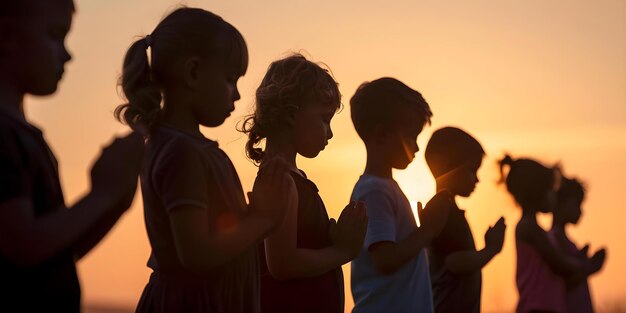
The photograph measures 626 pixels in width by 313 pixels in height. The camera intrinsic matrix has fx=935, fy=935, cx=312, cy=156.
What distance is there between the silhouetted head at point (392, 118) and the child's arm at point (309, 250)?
1.00m

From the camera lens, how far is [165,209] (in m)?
3.15

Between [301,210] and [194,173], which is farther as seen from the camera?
[301,210]

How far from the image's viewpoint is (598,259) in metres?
7.67

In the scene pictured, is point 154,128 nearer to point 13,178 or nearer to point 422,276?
point 13,178

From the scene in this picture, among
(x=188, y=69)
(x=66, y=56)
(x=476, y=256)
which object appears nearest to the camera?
(x=66, y=56)

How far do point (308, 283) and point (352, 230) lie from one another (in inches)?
12.1

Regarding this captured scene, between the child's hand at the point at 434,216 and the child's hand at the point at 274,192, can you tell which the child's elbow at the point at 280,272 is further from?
the child's hand at the point at 434,216

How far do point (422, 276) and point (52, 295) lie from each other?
2.56 metres

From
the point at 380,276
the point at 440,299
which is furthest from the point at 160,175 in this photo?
the point at 440,299

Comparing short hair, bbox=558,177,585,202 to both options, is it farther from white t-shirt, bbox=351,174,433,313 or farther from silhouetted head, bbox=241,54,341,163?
silhouetted head, bbox=241,54,341,163

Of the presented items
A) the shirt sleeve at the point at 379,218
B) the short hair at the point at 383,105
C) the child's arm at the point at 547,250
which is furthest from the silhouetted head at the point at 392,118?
the child's arm at the point at 547,250

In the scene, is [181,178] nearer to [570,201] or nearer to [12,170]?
[12,170]

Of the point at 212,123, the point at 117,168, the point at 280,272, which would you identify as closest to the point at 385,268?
the point at 280,272

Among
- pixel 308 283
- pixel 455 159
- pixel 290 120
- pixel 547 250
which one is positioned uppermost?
pixel 290 120
